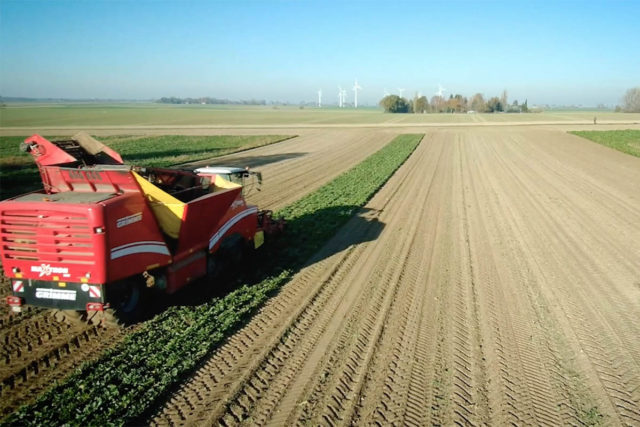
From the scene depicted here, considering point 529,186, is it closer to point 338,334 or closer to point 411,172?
point 411,172

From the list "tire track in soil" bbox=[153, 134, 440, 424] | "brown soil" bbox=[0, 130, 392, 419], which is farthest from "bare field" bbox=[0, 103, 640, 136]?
"tire track in soil" bbox=[153, 134, 440, 424]

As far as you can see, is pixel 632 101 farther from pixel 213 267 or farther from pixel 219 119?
pixel 213 267

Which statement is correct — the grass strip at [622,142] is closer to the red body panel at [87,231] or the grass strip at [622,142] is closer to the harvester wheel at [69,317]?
the red body panel at [87,231]

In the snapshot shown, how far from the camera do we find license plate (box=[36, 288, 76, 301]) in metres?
6.52

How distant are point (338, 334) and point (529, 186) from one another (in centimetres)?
1649

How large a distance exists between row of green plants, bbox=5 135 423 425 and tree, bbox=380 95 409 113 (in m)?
157

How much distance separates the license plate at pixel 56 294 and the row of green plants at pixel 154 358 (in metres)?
1.04

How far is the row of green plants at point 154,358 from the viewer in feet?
16.9

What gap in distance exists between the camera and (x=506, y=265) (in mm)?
10336

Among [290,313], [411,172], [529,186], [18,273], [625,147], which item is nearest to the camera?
[18,273]

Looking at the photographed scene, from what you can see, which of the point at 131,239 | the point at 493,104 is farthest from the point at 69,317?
the point at 493,104

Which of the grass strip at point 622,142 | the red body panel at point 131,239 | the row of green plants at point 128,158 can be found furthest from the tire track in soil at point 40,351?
the grass strip at point 622,142

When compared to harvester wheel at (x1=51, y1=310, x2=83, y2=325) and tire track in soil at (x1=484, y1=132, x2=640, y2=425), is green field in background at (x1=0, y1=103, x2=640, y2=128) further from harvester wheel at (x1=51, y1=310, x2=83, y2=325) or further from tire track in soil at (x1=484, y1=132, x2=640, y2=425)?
harvester wheel at (x1=51, y1=310, x2=83, y2=325)

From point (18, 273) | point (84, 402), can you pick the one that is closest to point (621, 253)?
point (84, 402)
